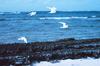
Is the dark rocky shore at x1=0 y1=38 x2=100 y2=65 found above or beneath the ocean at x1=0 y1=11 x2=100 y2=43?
above

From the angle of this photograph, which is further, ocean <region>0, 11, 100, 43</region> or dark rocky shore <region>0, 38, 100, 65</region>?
ocean <region>0, 11, 100, 43</region>

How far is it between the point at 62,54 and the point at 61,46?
89.9 inches

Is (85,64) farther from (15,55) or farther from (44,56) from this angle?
(15,55)

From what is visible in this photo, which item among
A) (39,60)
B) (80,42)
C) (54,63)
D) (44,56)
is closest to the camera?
(54,63)

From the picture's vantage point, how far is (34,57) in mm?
11625

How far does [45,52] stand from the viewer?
516 inches

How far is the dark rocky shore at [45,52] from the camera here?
11.3 metres

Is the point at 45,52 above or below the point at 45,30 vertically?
above

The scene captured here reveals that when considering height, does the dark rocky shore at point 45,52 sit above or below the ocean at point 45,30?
above

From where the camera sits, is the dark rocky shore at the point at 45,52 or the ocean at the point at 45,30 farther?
the ocean at the point at 45,30

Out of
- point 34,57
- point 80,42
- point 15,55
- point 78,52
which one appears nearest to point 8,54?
point 15,55

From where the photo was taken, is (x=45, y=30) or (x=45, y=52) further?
(x=45, y=30)

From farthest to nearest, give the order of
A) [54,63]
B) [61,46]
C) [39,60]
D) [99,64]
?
[61,46]
[39,60]
[54,63]
[99,64]

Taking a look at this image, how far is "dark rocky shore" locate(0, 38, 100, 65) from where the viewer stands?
1133 centimetres
